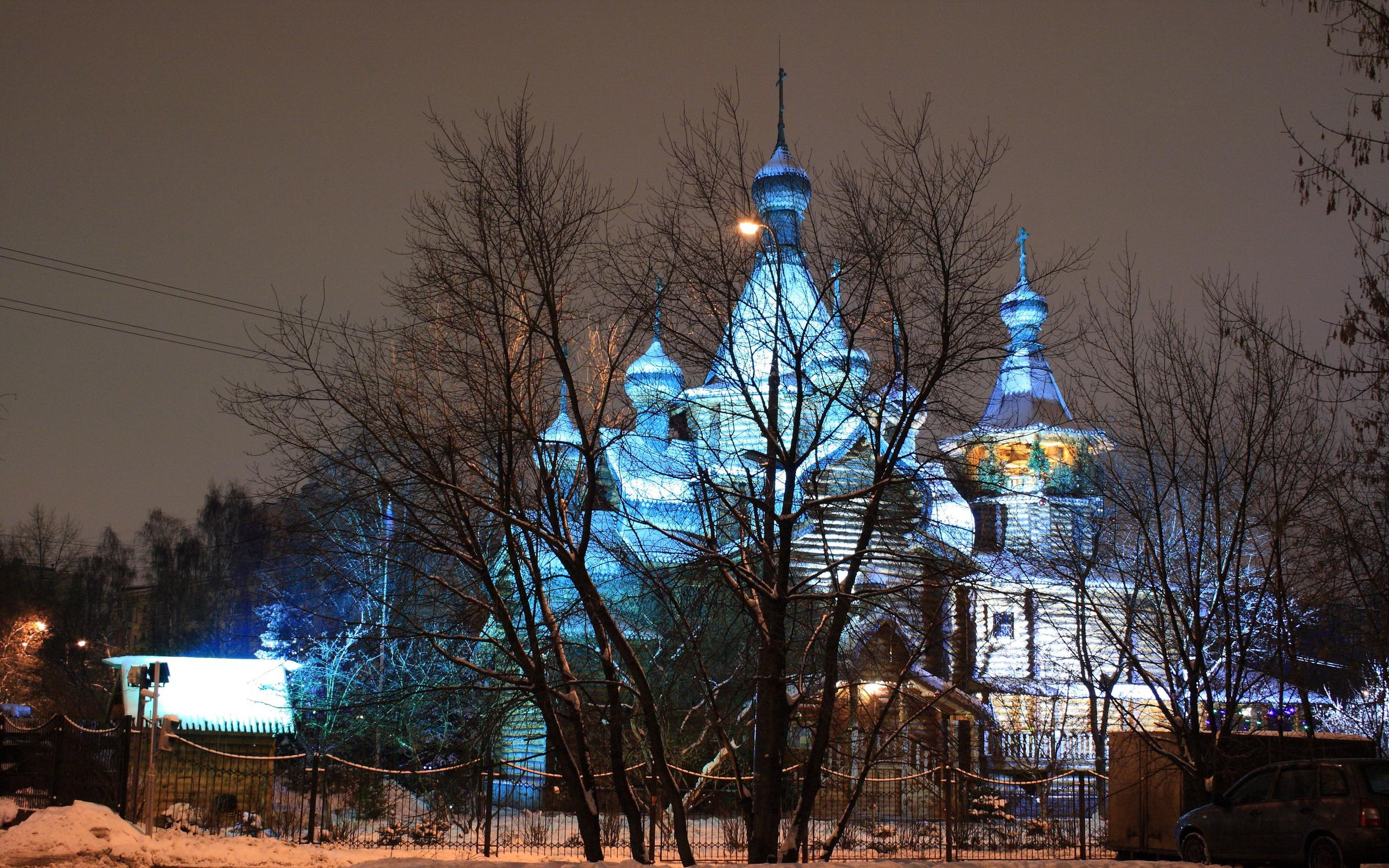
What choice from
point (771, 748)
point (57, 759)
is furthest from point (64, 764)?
point (771, 748)

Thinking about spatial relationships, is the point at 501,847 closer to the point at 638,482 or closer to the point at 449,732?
the point at 449,732

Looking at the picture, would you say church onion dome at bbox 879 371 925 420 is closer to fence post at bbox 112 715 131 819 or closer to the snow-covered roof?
fence post at bbox 112 715 131 819

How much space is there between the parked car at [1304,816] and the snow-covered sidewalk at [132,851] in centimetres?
238

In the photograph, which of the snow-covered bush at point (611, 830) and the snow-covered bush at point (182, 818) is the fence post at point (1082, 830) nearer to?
the snow-covered bush at point (611, 830)

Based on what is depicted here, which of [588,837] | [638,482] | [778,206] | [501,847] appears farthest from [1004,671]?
[588,837]

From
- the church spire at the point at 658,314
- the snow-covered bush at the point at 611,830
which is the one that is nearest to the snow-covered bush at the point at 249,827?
the snow-covered bush at the point at 611,830

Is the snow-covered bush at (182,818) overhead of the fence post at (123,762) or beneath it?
beneath

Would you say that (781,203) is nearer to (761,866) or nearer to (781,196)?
(781,196)

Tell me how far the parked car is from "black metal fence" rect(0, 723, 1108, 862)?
4274 millimetres

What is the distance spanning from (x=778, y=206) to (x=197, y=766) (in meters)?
12.0

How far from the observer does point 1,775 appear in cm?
1833

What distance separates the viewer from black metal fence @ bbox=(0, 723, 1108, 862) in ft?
59.3

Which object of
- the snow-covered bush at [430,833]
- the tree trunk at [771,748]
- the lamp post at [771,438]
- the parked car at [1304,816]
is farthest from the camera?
the snow-covered bush at [430,833]

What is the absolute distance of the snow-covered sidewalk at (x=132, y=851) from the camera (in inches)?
537
